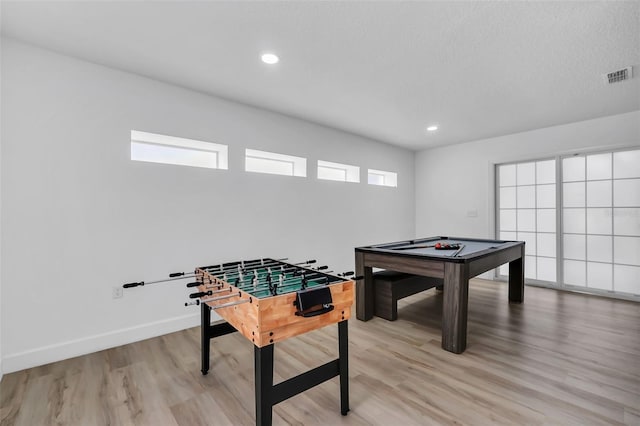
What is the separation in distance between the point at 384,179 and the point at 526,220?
239 cm

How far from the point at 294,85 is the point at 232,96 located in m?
0.73

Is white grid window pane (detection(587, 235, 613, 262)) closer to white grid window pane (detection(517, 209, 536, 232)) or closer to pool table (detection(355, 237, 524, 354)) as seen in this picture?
white grid window pane (detection(517, 209, 536, 232))

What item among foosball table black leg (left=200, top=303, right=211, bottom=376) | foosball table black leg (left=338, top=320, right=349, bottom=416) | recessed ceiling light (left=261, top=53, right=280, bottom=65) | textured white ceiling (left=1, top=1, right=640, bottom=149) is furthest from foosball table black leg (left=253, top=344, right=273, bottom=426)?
recessed ceiling light (left=261, top=53, right=280, bottom=65)

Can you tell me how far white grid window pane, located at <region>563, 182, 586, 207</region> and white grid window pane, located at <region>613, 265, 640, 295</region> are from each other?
0.95m

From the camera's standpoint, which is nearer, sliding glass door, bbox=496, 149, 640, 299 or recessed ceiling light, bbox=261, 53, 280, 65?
recessed ceiling light, bbox=261, 53, 280, 65

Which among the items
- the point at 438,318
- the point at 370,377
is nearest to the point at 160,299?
the point at 370,377

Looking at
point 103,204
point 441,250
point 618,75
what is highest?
point 618,75

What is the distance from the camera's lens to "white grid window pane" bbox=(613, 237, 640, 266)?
12.1ft

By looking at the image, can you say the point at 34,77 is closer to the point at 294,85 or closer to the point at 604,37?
the point at 294,85

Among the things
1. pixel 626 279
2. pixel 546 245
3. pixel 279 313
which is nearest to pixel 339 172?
pixel 546 245

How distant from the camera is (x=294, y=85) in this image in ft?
9.27

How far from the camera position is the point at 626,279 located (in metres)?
3.76

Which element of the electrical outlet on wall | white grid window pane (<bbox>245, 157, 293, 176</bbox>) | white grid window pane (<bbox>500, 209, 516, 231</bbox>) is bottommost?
the electrical outlet on wall

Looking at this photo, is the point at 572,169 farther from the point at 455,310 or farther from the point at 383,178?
the point at 455,310
